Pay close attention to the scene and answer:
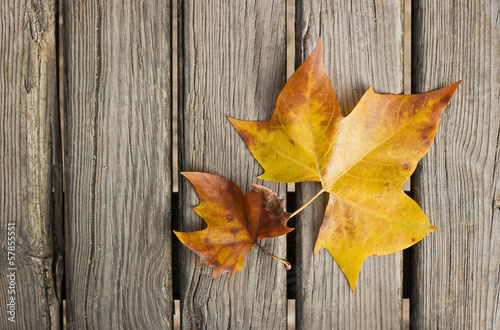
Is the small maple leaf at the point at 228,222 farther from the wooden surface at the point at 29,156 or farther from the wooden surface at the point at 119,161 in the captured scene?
the wooden surface at the point at 29,156

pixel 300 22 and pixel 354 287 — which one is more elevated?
pixel 300 22

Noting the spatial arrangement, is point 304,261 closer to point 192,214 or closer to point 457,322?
point 192,214

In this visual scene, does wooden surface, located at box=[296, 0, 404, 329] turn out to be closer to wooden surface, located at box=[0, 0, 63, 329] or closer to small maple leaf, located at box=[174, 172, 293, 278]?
small maple leaf, located at box=[174, 172, 293, 278]

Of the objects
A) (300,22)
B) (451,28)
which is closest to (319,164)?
(300,22)

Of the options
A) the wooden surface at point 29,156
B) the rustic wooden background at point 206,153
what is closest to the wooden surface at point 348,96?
the rustic wooden background at point 206,153

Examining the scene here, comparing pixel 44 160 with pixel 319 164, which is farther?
pixel 44 160

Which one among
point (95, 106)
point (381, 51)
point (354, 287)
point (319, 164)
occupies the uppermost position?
point (381, 51)

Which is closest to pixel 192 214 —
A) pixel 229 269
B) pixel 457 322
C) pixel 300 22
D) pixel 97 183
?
pixel 229 269

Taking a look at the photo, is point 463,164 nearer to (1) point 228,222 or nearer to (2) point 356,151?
(2) point 356,151
